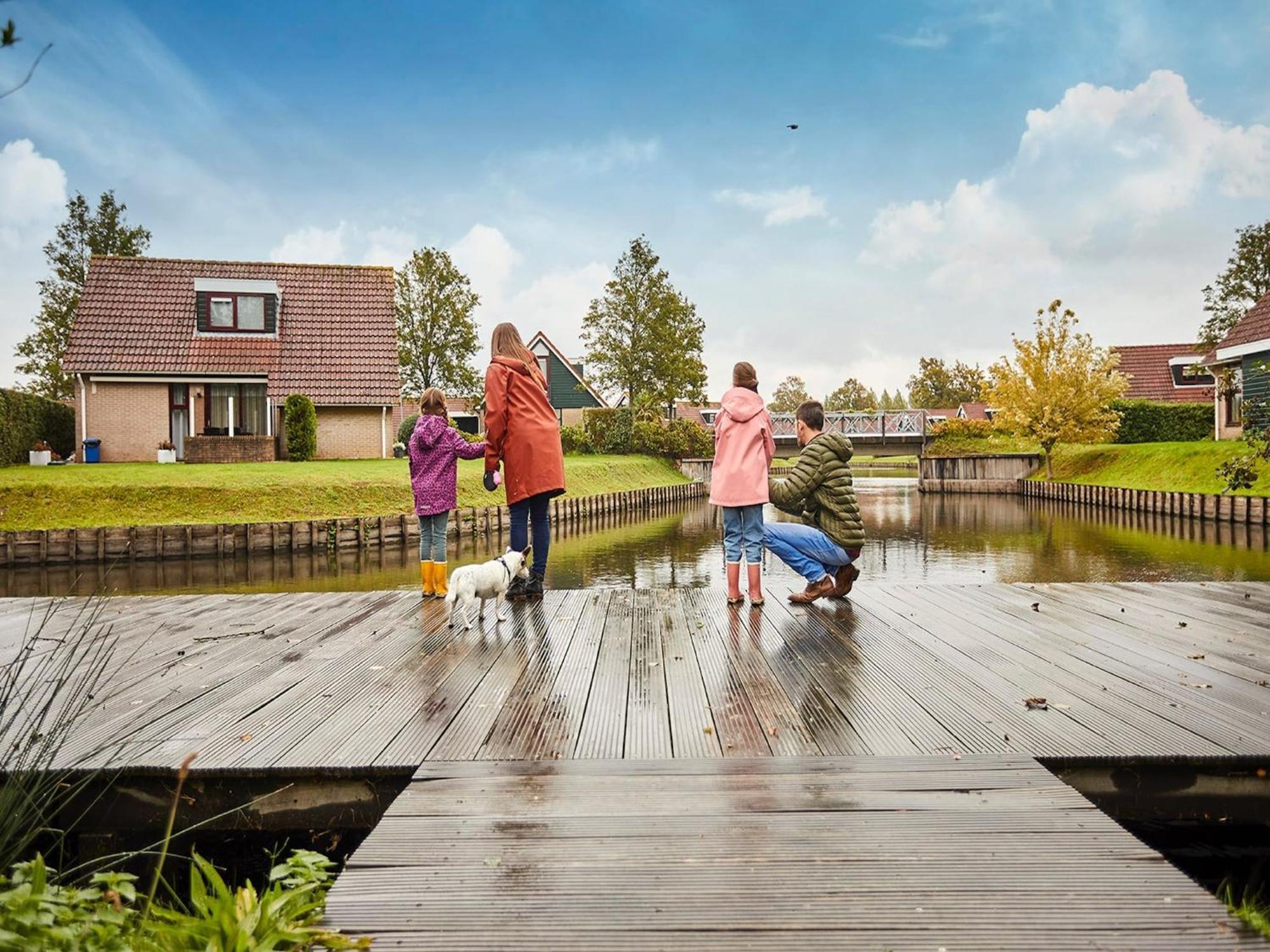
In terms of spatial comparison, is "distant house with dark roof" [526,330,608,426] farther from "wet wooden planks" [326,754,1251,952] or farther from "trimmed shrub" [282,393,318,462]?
"wet wooden planks" [326,754,1251,952]

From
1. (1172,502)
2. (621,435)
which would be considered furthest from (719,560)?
(621,435)

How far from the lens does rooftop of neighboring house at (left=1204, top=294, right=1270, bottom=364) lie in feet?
75.4

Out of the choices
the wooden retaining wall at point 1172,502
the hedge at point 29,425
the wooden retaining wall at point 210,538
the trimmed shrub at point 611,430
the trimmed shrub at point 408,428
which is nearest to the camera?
the trimmed shrub at point 408,428

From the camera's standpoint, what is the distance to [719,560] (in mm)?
12750

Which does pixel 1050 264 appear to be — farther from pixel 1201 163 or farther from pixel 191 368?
pixel 191 368

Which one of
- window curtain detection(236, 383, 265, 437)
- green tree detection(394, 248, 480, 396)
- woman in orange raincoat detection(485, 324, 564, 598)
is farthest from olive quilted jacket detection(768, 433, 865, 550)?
green tree detection(394, 248, 480, 396)

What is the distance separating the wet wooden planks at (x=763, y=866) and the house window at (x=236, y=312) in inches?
1027

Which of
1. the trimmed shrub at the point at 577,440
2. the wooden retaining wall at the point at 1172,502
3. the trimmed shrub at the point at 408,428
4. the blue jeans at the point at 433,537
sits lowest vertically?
the wooden retaining wall at the point at 1172,502

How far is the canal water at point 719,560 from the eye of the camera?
10.3 meters

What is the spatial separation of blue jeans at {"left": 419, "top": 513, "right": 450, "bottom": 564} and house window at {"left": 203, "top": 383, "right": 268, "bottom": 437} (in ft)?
66.4

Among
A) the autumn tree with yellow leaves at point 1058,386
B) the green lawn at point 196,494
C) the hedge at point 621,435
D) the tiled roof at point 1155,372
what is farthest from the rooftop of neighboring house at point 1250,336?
the green lawn at point 196,494

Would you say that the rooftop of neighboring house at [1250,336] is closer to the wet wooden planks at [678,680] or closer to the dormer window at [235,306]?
the wet wooden planks at [678,680]

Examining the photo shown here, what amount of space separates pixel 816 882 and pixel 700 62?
32353 millimetres

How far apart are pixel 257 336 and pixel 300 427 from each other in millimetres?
4728
